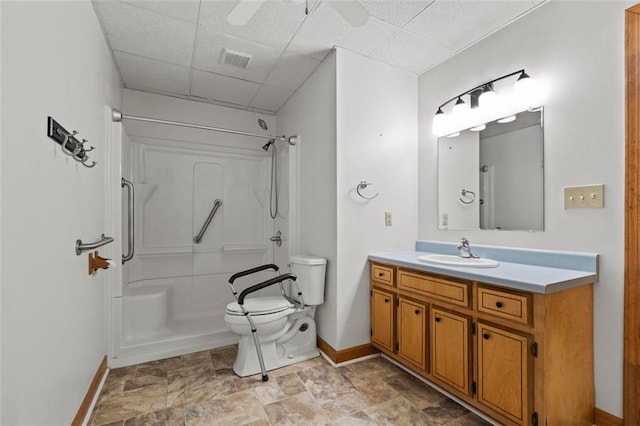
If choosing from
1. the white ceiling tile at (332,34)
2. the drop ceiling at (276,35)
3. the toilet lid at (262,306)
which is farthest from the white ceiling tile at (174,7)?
the toilet lid at (262,306)

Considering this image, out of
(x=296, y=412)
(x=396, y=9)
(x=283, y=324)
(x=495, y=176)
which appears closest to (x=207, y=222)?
(x=283, y=324)

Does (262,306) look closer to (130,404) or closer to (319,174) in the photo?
(130,404)

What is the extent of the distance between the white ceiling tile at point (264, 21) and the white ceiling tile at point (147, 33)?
20 centimetres

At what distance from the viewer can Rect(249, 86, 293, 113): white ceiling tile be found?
2958mm

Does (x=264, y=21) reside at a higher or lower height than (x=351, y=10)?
higher

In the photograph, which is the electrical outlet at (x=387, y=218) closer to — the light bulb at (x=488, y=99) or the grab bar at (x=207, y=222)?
the light bulb at (x=488, y=99)

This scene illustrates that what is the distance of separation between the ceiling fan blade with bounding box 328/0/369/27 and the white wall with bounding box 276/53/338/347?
76 cm

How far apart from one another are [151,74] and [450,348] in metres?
3.17

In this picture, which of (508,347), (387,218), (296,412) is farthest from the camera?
(387,218)

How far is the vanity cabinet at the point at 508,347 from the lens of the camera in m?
1.31

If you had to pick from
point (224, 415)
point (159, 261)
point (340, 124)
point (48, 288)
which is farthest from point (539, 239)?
point (159, 261)

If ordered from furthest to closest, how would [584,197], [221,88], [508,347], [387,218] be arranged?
[221,88] < [387,218] < [584,197] < [508,347]

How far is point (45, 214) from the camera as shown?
112 cm

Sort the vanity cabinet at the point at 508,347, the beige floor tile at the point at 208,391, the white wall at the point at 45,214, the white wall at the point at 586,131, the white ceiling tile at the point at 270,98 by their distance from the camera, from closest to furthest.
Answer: the white wall at the point at 45,214 < the vanity cabinet at the point at 508,347 < the white wall at the point at 586,131 < the beige floor tile at the point at 208,391 < the white ceiling tile at the point at 270,98
